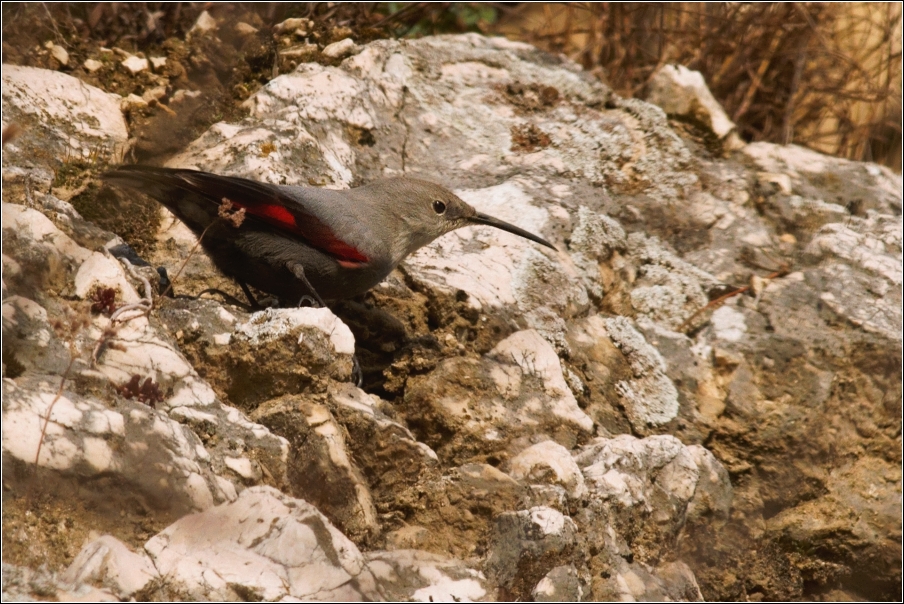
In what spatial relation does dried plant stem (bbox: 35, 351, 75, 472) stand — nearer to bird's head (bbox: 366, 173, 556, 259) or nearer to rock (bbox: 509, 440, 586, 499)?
rock (bbox: 509, 440, 586, 499)

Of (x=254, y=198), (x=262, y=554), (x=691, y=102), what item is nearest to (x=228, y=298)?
(x=254, y=198)

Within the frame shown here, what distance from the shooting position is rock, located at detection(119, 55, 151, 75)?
426 centimetres

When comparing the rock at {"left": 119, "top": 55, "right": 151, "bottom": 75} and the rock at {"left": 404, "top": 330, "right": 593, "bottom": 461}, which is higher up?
the rock at {"left": 119, "top": 55, "right": 151, "bottom": 75}

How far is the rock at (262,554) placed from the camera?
2328 millimetres

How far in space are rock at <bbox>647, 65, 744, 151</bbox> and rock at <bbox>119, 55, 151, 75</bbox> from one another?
2.73 metres

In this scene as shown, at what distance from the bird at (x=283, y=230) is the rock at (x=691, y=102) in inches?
81.2

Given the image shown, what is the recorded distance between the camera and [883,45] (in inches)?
229

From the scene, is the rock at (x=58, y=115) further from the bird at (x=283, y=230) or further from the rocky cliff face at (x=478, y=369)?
the bird at (x=283, y=230)

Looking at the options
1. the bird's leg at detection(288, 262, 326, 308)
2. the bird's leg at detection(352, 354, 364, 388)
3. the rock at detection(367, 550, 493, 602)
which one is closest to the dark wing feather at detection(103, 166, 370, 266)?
the bird's leg at detection(288, 262, 326, 308)

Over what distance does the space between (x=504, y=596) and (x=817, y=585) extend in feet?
5.78

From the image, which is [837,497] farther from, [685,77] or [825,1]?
[825,1]

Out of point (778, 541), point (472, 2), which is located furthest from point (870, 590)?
point (472, 2)

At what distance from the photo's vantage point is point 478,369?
11.4 ft

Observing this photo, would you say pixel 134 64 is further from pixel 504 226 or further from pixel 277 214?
pixel 504 226
